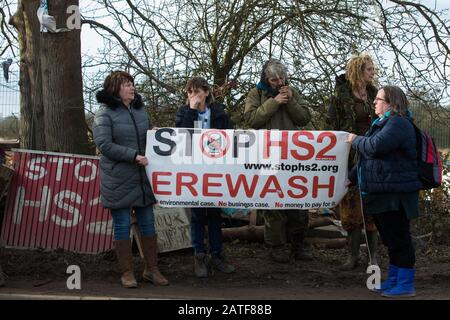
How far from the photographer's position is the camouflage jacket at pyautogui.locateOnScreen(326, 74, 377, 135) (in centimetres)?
730

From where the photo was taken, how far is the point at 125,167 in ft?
22.2

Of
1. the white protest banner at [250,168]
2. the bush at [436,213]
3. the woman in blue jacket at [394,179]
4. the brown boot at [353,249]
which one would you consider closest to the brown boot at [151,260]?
the white protest banner at [250,168]

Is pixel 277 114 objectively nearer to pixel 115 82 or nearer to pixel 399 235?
pixel 115 82

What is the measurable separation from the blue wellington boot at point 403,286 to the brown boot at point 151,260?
88.7 inches

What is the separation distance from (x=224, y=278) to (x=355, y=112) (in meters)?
2.27

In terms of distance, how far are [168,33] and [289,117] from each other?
322cm

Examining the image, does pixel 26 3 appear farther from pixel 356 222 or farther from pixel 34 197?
pixel 356 222

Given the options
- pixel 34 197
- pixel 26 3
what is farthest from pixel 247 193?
pixel 26 3

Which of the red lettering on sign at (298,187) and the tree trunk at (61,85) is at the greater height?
the tree trunk at (61,85)

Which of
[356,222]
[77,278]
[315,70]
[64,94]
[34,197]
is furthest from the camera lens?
[315,70]

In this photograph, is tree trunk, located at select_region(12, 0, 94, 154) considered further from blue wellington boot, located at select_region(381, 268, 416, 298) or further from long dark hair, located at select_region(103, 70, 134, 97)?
blue wellington boot, located at select_region(381, 268, 416, 298)

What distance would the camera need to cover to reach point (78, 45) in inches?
348

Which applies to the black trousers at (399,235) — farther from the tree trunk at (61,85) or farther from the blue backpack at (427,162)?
the tree trunk at (61,85)

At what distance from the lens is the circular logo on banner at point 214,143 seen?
23.1 ft
